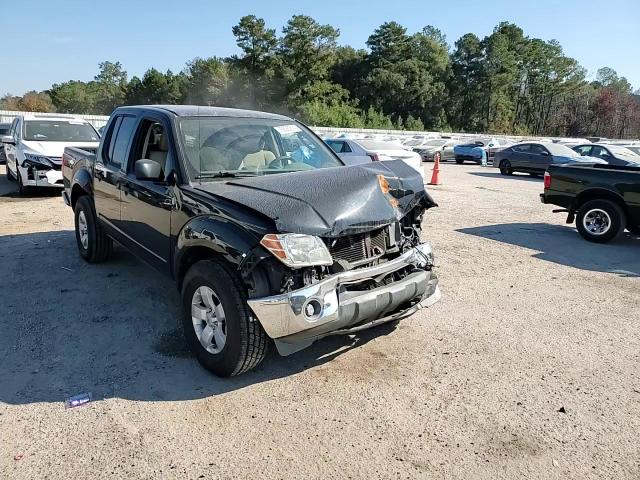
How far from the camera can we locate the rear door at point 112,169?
5113mm

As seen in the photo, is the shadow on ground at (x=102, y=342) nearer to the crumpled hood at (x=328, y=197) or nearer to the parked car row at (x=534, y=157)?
the crumpled hood at (x=328, y=197)

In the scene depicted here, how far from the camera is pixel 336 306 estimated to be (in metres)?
3.29

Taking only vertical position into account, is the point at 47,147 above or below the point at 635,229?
above

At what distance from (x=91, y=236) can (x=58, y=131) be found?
7505mm

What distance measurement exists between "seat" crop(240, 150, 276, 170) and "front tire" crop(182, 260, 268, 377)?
3.77 feet

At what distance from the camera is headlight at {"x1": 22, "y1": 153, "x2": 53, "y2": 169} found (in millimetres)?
10977

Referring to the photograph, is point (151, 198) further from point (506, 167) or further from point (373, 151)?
point (506, 167)

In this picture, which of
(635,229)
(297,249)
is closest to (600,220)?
(635,229)

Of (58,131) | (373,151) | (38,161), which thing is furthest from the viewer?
(373,151)

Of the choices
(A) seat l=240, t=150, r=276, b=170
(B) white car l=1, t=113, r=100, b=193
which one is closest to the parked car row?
(B) white car l=1, t=113, r=100, b=193

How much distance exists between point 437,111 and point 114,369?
79.5 m

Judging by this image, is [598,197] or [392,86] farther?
[392,86]

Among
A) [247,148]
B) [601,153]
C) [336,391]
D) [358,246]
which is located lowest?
[336,391]

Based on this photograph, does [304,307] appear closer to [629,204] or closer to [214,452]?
[214,452]
